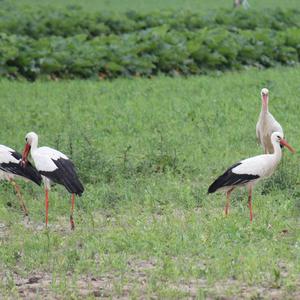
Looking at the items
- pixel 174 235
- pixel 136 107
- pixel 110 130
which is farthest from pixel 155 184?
pixel 136 107

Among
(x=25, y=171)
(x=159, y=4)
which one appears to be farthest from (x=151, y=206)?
(x=159, y=4)

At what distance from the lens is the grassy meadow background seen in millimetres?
7684

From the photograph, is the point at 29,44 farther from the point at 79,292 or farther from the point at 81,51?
the point at 79,292

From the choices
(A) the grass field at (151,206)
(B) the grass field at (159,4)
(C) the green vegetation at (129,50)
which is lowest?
(A) the grass field at (151,206)

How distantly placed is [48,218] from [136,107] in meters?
6.16

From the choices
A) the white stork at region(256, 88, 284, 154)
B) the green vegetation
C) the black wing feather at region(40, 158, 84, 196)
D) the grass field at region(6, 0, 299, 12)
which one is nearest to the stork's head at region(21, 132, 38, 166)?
the black wing feather at region(40, 158, 84, 196)

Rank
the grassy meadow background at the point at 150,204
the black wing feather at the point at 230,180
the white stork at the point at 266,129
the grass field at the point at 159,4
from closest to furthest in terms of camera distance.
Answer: the grassy meadow background at the point at 150,204
the black wing feather at the point at 230,180
the white stork at the point at 266,129
the grass field at the point at 159,4

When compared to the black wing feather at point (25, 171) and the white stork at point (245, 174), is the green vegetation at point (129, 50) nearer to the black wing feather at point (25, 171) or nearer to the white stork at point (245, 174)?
the black wing feather at point (25, 171)

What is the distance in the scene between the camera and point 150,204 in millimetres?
10141

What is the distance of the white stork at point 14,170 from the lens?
10.1 m

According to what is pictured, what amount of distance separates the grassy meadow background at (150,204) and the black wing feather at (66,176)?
38 cm

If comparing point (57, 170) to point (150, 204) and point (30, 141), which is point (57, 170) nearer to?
point (30, 141)

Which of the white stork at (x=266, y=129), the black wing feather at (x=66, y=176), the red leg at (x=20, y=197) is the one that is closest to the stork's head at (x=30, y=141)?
the red leg at (x=20, y=197)

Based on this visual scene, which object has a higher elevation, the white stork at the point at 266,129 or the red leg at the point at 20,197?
the white stork at the point at 266,129
